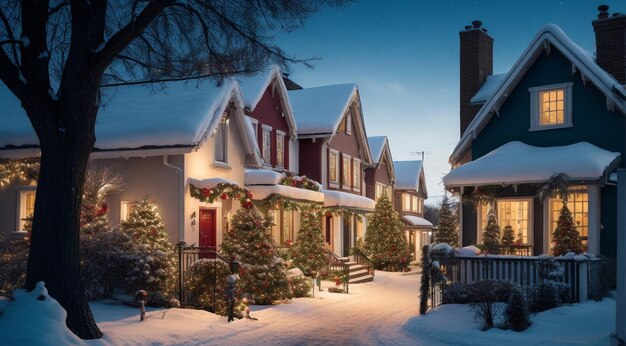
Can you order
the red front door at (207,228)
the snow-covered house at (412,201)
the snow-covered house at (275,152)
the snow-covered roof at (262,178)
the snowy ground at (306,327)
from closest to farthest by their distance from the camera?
the snowy ground at (306,327)
the red front door at (207,228)
the snow-covered roof at (262,178)
the snow-covered house at (275,152)
the snow-covered house at (412,201)

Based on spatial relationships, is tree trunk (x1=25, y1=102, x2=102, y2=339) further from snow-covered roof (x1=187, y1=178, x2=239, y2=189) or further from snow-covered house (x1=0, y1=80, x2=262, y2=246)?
snow-covered roof (x1=187, y1=178, x2=239, y2=189)

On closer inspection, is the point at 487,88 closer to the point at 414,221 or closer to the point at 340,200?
the point at 340,200

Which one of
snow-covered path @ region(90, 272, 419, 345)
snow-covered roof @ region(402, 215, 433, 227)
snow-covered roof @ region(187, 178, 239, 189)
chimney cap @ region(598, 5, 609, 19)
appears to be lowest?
snow-covered path @ region(90, 272, 419, 345)

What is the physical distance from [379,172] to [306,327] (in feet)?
94.4

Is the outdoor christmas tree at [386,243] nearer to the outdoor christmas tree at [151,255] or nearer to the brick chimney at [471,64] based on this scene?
the brick chimney at [471,64]

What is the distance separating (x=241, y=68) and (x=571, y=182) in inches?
456

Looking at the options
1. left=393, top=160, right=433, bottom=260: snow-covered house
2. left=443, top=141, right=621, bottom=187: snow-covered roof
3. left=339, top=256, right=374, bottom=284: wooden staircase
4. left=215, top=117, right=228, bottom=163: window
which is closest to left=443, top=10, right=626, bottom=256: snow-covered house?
left=443, top=141, right=621, bottom=187: snow-covered roof

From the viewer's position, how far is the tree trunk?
11.9 m

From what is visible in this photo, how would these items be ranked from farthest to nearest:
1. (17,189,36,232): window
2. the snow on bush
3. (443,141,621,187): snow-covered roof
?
(17,189,36,232): window → (443,141,621,187): snow-covered roof → the snow on bush

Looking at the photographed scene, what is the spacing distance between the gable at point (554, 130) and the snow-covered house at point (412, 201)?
923 inches

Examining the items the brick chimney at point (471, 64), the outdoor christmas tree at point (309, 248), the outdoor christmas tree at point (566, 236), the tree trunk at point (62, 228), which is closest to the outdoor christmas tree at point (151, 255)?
the tree trunk at point (62, 228)

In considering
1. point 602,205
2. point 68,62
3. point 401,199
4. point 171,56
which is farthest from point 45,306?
point 401,199

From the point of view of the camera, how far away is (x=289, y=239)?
→ 96.6 ft

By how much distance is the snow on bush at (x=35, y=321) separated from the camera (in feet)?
32.9
